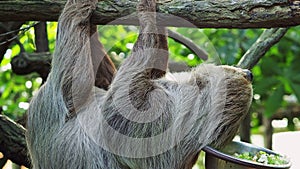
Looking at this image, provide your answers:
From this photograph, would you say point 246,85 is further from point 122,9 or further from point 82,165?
point 82,165

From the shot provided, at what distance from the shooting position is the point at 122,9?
4375 mm

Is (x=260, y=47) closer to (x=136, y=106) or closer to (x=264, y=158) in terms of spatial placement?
(x=136, y=106)

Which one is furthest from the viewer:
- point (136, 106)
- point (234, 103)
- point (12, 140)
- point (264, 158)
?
point (12, 140)

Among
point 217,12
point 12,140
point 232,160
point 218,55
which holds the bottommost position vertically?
point 12,140

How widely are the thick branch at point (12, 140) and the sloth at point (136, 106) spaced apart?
2.61 ft

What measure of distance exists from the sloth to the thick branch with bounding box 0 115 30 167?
0.80 metres

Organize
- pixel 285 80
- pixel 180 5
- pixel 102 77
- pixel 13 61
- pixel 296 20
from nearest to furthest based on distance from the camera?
pixel 296 20 → pixel 180 5 → pixel 102 77 → pixel 13 61 → pixel 285 80

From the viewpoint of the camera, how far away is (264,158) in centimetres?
402

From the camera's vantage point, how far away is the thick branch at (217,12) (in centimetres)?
399

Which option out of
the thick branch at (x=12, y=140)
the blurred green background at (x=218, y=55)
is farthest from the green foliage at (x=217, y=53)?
the thick branch at (x=12, y=140)

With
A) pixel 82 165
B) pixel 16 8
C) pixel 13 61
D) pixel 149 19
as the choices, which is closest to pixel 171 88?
pixel 149 19

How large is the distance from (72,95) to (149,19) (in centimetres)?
98

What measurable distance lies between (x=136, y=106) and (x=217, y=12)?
1.05 metres

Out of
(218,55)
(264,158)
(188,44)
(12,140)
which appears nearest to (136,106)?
(264,158)
